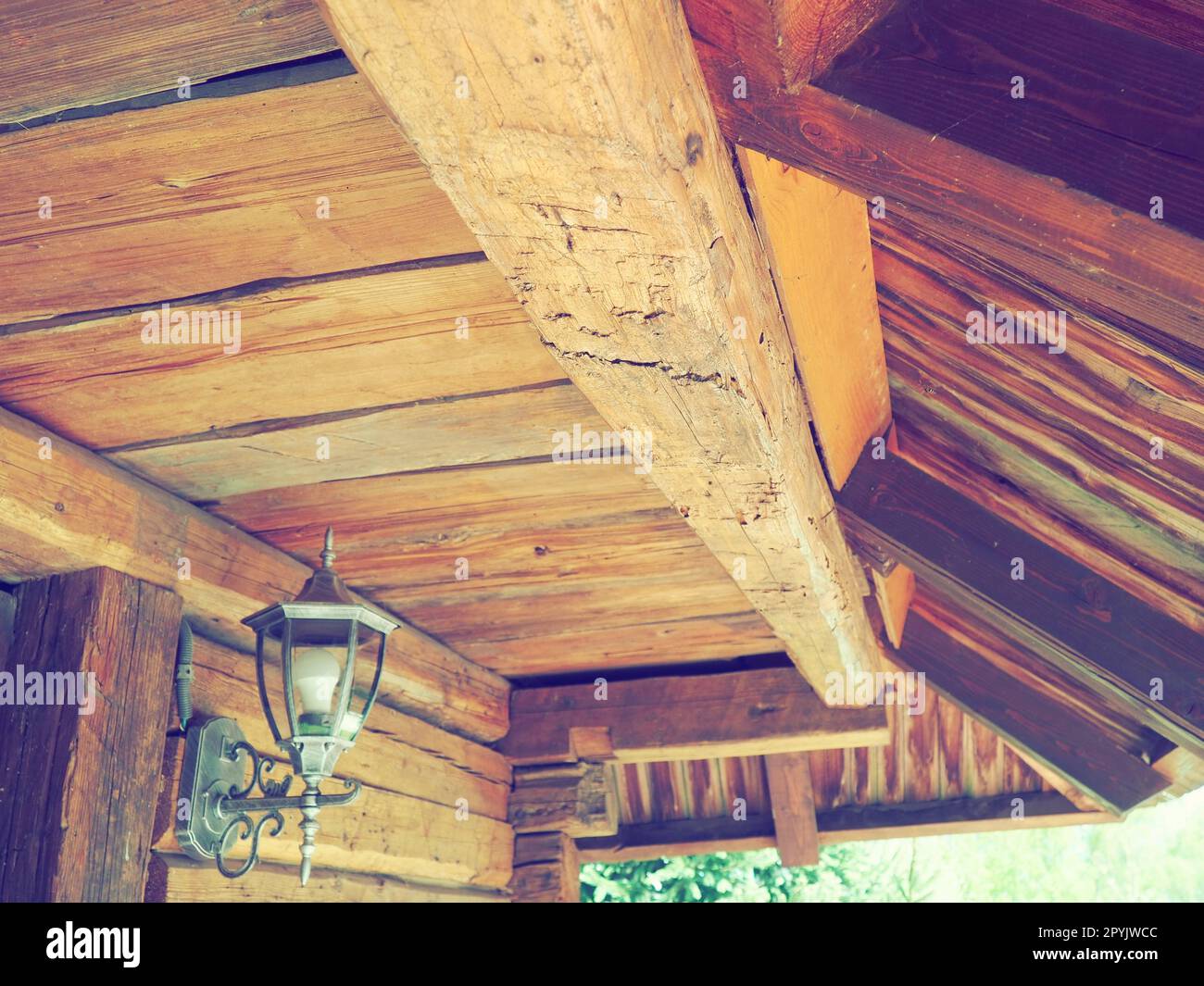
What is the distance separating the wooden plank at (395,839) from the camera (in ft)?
8.54

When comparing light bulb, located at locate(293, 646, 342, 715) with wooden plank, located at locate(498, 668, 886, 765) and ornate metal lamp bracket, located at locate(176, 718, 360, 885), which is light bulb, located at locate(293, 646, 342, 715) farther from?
wooden plank, located at locate(498, 668, 886, 765)

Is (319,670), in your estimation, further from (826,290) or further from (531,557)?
(826,290)

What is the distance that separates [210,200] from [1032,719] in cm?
325

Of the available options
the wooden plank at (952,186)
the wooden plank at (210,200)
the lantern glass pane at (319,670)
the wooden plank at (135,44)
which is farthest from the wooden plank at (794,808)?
the wooden plank at (135,44)

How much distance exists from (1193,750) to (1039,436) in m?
0.99

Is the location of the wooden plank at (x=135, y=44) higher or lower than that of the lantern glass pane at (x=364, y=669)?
higher

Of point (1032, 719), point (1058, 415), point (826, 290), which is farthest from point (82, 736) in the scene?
point (1032, 719)

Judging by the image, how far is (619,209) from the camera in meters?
1.05

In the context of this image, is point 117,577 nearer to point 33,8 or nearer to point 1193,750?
point 33,8

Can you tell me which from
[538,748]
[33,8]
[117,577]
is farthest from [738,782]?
[33,8]

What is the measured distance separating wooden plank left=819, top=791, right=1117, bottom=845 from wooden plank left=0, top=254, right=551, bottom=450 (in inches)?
126

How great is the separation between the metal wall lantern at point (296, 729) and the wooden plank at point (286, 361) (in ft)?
1.23

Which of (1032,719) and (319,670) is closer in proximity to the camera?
(319,670)

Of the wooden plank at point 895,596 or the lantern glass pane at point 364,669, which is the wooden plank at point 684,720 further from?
the lantern glass pane at point 364,669
